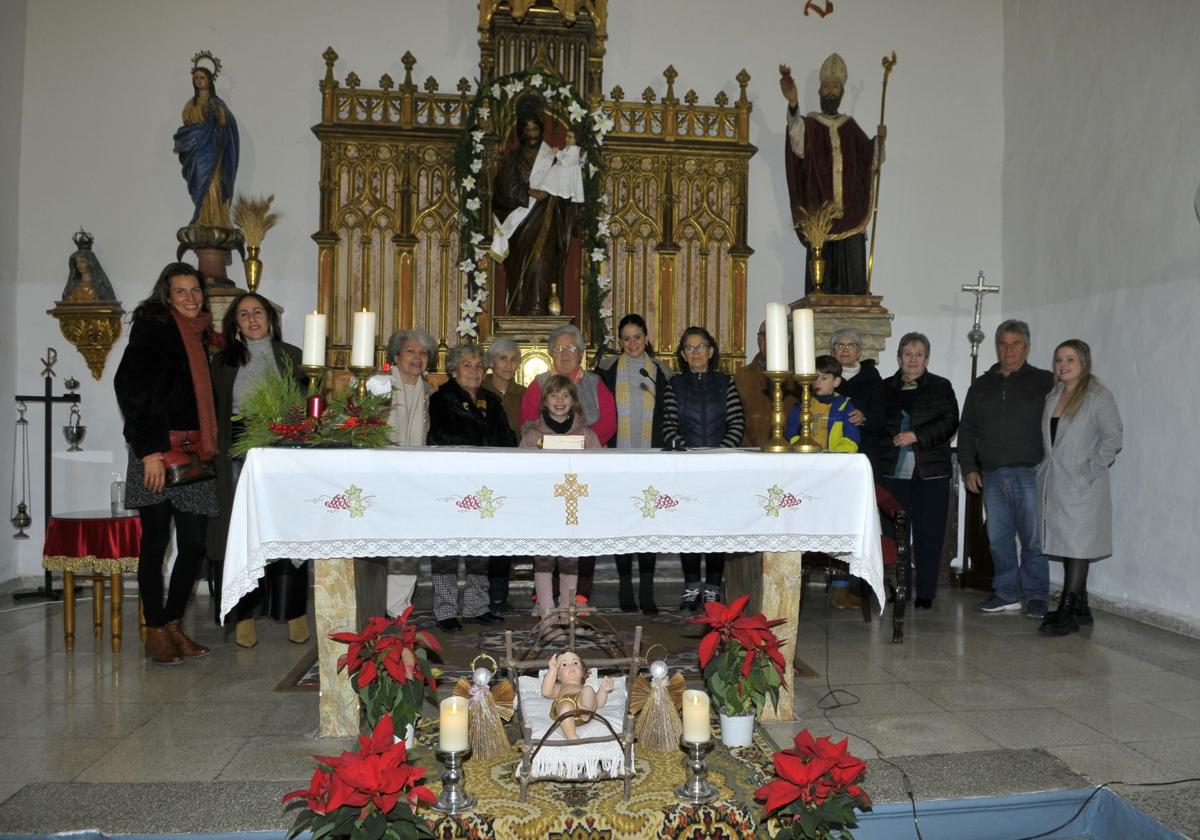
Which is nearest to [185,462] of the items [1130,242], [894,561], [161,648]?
[161,648]

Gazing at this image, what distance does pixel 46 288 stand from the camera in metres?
6.65

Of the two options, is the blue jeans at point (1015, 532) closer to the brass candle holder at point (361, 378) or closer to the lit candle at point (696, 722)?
the lit candle at point (696, 722)

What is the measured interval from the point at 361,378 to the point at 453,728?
1554 millimetres

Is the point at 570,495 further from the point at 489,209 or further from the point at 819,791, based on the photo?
the point at 489,209

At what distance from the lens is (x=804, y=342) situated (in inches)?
141

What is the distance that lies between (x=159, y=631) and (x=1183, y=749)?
4.17m

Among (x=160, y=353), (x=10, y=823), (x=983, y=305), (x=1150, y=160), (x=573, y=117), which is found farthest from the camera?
(x=983, y=305)

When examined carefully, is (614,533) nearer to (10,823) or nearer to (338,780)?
(338,780)

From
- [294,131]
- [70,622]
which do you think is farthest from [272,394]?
[294,131]

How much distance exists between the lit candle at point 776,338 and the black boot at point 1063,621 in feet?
8.77

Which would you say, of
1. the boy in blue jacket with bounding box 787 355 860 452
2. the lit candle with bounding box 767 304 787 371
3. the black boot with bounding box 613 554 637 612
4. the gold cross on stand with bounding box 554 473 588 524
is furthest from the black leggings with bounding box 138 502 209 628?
the boy in blue jacket with bounding box 787 355 860 452

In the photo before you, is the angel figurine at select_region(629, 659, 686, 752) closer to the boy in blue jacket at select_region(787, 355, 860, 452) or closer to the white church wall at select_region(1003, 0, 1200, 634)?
the boy in blue jacket at select_region(787, 355, 860, 452)

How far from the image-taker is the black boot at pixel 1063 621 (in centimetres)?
517

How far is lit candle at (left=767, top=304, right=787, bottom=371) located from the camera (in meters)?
3.56
